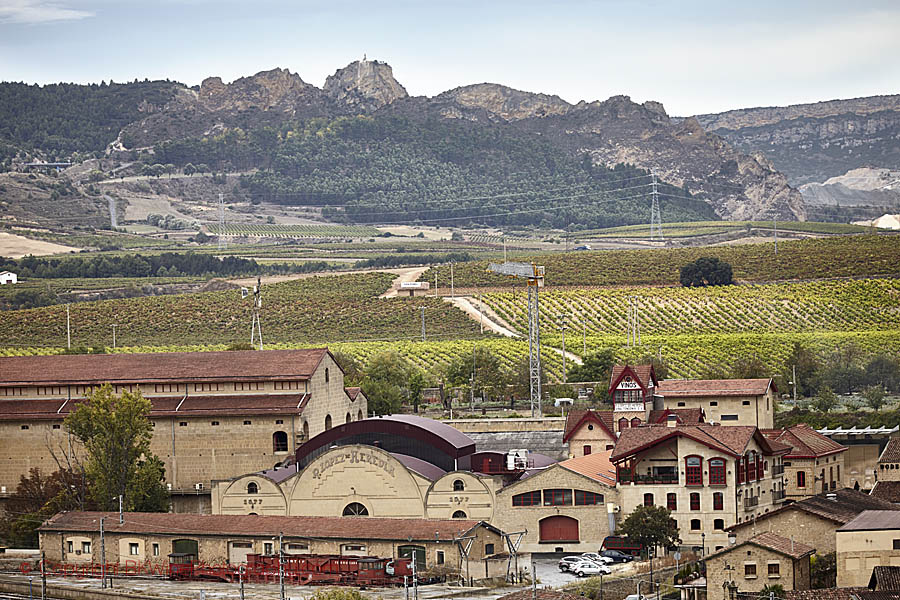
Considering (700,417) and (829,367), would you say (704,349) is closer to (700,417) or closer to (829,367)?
(829,367)

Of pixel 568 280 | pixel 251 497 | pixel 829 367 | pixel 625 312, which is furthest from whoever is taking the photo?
pixel 568 280

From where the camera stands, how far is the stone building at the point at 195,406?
71.6m

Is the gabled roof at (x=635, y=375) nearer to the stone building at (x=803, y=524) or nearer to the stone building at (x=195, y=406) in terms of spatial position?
the stone building at (x=195, y=406)

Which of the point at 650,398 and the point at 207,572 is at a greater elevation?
the point at 650,398

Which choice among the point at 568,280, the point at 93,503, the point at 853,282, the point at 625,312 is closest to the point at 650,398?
the point at 93,503

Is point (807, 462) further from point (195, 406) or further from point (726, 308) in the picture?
point (726, 308)

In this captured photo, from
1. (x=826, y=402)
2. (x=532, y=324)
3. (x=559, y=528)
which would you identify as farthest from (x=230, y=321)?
(x=559, y=528)

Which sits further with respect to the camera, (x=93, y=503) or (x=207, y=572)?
(x=93, y=503)

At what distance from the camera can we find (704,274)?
→ 481ft

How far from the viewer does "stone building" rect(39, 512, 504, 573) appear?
2227 inches

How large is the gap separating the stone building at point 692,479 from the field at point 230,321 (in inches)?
2533

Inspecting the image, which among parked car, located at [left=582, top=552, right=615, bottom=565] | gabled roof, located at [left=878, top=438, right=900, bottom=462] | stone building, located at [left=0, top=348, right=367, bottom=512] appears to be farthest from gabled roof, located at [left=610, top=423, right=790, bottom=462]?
stone building, located at [left=0, top=348, right=367, bottom=512]

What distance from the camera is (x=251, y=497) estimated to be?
64.1 meters

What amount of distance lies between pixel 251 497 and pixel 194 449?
924cm
